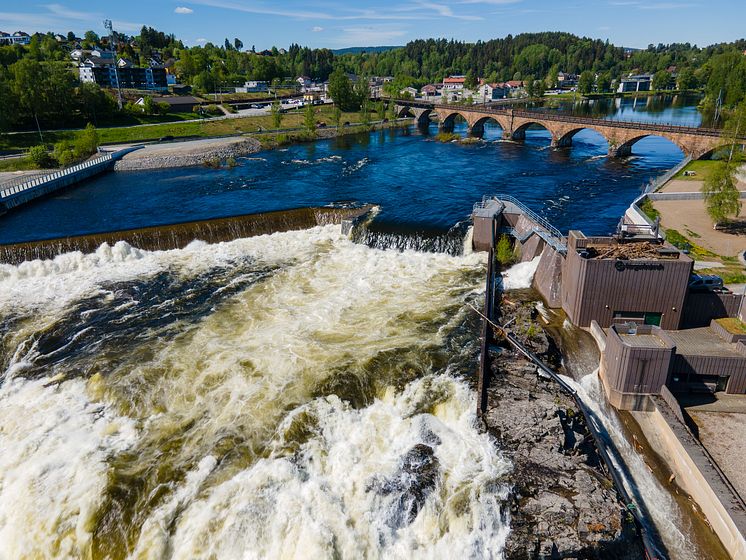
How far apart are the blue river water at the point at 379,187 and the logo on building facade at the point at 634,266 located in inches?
743

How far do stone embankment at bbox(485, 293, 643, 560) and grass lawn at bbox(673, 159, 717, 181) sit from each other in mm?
48321

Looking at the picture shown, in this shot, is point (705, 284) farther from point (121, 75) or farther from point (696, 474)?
point (121, 75)

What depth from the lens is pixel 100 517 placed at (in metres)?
18.1

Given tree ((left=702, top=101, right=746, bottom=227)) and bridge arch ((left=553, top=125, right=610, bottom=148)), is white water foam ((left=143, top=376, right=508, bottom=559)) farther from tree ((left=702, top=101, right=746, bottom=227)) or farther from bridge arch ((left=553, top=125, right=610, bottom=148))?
bridge arch ((left=553, top=125, right=610, bottom=148))

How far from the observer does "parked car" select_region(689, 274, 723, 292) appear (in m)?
27.9

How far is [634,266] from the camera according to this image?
2767 cm

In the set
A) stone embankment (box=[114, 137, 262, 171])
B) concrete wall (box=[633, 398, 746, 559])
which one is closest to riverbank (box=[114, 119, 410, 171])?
stone embankment (box=[114, 137, 262, 171])

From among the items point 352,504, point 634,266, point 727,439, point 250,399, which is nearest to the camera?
point 352,504

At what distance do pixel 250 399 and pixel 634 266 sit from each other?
22.8 m

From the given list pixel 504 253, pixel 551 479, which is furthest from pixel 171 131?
pixel 551 479

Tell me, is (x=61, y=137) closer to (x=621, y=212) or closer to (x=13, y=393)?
(x=13, y=393)

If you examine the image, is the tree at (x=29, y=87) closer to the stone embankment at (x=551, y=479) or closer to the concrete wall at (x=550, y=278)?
the concrete wall at (x=550, y=278)

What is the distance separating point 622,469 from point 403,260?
2459cm

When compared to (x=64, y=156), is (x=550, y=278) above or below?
below
